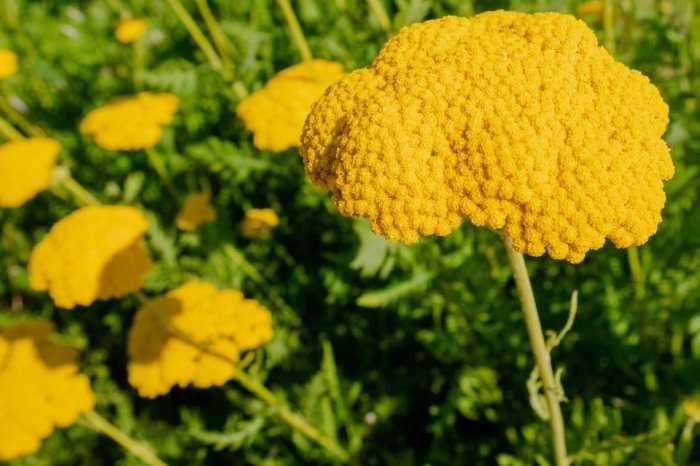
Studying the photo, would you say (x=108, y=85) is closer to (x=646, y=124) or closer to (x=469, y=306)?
(x=469, y=306)

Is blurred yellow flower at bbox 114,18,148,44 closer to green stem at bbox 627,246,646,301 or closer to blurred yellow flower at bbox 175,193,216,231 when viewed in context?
blurred yellow flower at bbox 175,193,216,231

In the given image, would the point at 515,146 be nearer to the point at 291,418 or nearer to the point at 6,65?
the point at 291,418

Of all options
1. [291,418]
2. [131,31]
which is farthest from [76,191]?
[291,418]

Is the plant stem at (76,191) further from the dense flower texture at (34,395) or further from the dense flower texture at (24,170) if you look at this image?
the dense flower texture at (34,395)

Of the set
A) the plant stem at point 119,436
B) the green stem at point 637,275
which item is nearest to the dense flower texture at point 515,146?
the green stem at point 637,275

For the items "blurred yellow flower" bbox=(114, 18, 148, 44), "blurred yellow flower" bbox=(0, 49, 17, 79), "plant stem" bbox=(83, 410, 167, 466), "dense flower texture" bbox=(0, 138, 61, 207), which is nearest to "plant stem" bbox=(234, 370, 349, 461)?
"plant stem" bbox=(83, 410, 167, 466)
